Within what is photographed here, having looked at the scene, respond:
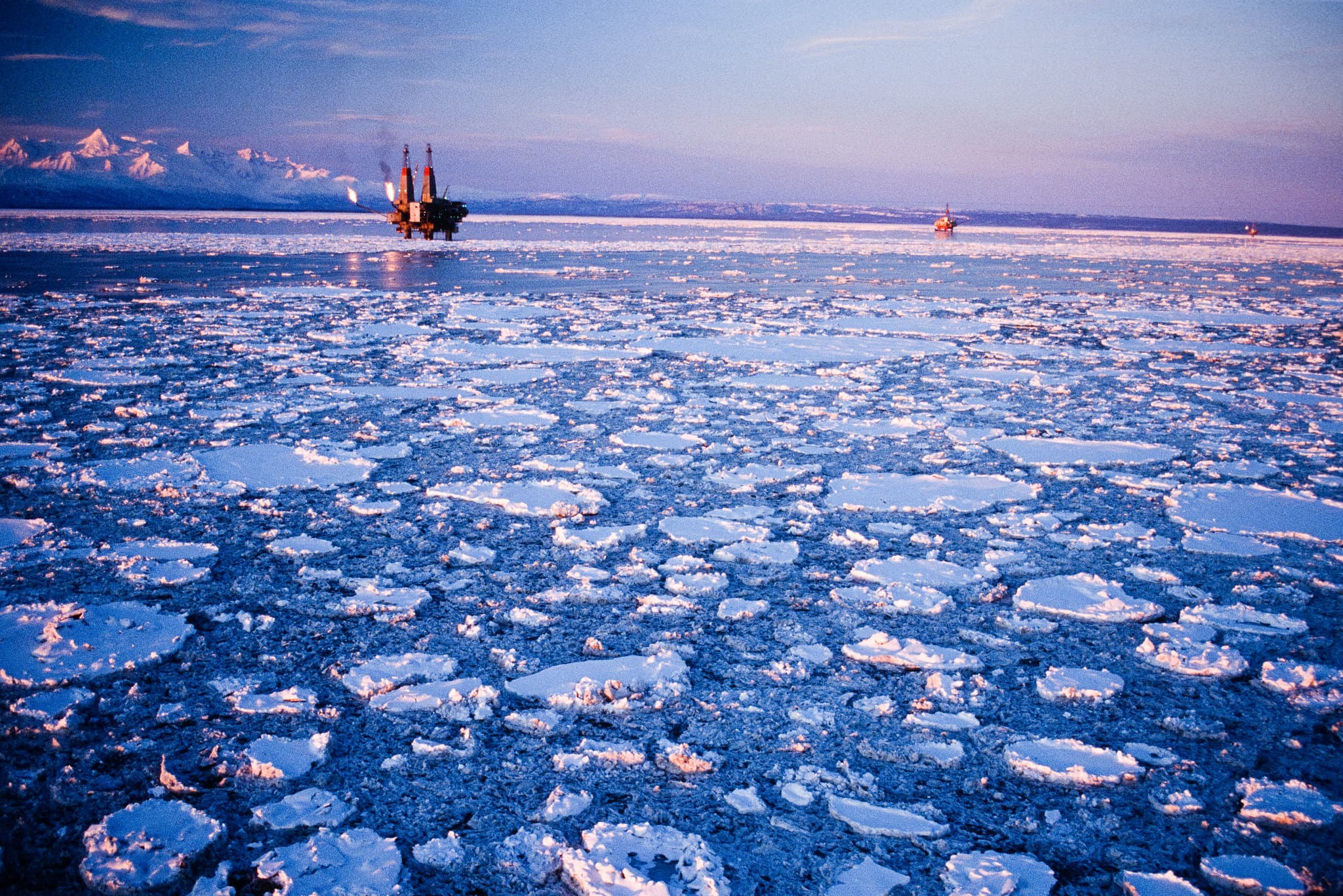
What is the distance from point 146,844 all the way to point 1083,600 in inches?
89.4

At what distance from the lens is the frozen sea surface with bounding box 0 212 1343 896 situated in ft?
4.55

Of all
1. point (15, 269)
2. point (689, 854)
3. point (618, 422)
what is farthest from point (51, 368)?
point (15, 269)

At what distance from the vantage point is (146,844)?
4.38ft

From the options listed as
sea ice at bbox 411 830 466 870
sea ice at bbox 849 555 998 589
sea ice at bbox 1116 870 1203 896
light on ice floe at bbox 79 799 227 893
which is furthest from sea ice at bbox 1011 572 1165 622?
light on ice floe at bbox 79 799 227 893

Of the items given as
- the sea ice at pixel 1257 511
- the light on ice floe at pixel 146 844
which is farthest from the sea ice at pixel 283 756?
the sea ice at pixel 1257 511

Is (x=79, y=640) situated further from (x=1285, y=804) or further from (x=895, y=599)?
(x=1285, y=804)

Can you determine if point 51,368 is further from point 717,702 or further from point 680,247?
point 680,247

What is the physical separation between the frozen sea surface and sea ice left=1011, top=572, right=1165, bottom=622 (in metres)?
0.01

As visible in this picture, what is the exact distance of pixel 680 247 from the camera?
1007 inches

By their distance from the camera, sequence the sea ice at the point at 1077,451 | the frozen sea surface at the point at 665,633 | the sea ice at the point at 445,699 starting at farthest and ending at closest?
the sea ice at the point at 1077,451, the sea ice at the point at 445,699, the frozen sea surface at the point at 665,633

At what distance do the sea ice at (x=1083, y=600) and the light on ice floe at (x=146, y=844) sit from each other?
2012mm

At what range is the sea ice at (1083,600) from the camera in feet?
7.34

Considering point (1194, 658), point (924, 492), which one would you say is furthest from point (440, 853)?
point (924, 492)

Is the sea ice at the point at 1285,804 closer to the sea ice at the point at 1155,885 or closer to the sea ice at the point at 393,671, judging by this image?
the sea ice at the point at 1155,885
